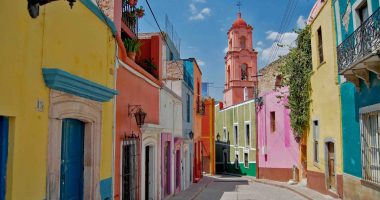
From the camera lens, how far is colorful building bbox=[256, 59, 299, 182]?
22.2 metres

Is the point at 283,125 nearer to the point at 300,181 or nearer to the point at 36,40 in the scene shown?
the point at 300,181

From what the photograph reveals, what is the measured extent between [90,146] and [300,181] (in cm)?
1574

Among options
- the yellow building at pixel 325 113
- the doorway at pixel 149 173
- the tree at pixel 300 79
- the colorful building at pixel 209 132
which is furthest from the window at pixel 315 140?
the colorful building at pixel 209 132

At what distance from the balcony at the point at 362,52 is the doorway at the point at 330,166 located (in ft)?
14.0

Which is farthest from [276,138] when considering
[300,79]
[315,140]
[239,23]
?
[239,23]

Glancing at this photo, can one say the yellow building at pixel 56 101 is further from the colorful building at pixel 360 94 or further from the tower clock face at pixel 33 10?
the colorful building at pixel 360 94

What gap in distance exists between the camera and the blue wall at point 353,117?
9.72 metres

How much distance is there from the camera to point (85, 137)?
648cm

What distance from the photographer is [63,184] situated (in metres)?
5.72

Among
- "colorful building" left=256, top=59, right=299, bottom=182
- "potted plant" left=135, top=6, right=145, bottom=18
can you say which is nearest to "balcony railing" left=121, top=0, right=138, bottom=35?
"potted plant" left=135, top=6, right=145, bottom=18

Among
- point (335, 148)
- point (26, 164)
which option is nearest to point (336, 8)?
point (335, 148)

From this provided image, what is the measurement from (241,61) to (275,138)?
14541mm

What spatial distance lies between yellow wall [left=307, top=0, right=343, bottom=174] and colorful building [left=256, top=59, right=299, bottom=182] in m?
5.41

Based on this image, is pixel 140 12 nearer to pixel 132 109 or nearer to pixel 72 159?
pixel 132 109
